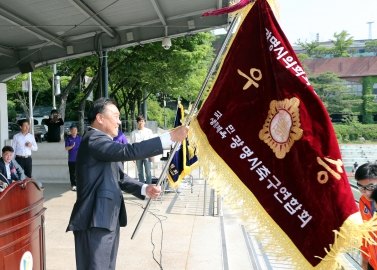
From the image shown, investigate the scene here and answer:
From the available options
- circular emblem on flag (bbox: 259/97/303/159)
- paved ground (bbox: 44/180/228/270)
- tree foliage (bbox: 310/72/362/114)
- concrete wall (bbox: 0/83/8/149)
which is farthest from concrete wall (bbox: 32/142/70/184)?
tree foliage (bbox: 310/72/362/114)

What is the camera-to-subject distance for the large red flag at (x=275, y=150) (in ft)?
8.49

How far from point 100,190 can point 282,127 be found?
1329 millimetres

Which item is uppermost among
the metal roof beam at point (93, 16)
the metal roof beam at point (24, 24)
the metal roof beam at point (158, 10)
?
the metal roof beam at point (158, 10)

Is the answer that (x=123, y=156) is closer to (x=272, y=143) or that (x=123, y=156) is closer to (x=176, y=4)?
(x=272, y=143)

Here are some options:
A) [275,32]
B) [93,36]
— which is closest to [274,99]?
[275,32]

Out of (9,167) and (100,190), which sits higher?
(100,190)

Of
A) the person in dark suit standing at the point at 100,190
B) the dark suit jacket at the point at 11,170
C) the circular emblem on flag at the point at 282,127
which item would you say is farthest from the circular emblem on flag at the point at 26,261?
the dark suit jacket at the point at 11,170

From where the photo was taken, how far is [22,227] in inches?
117

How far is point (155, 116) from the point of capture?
139ft

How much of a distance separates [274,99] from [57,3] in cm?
573

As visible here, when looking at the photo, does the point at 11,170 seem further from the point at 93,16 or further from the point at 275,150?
the point at 275,150

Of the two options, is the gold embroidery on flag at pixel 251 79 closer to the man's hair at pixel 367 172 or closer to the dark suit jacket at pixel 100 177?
the dark suit jacket at pixel 100 177

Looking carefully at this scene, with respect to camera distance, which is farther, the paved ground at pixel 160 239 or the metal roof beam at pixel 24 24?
the metal roof beam at pixel 24 24

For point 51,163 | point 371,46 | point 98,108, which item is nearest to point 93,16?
point 51,163
